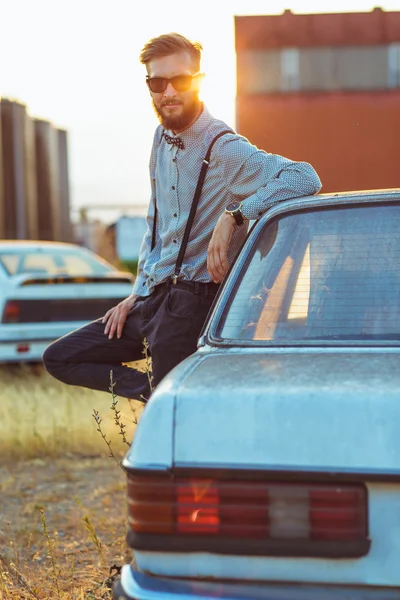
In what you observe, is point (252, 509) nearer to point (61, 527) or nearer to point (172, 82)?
point (172, 82)

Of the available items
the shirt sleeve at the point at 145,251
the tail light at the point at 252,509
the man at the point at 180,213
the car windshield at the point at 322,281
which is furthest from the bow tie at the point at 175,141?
the tail light at the point at 252,509

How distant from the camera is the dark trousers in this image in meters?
3.66

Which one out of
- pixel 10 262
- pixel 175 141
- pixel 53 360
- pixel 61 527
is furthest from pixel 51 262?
pixel 175 141

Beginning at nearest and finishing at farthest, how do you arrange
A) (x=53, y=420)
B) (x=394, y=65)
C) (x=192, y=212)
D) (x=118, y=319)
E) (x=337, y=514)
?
(x=337, y=514) → (x=192, y=212) → (x=118, y=319) → (x=53, y=420) → (x=394, y=65)

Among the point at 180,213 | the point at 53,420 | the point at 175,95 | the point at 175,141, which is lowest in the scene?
the point at 53,420

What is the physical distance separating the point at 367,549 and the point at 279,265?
114 centimetres

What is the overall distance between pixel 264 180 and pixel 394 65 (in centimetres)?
2259

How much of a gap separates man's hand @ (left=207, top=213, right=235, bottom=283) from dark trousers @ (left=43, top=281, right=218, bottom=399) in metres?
0.23

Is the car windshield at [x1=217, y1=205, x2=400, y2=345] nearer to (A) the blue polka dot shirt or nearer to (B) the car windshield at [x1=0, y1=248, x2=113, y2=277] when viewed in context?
(A) the blue polka dot shirt

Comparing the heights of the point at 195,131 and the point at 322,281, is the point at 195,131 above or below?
above

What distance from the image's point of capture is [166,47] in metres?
3.71

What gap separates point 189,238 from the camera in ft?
12.3

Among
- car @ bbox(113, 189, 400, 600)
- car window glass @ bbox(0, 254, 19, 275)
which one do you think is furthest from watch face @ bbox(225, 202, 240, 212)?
car window glass @ bbox(0, 254, 19, 275)

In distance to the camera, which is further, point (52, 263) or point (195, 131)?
point (52, 263)
